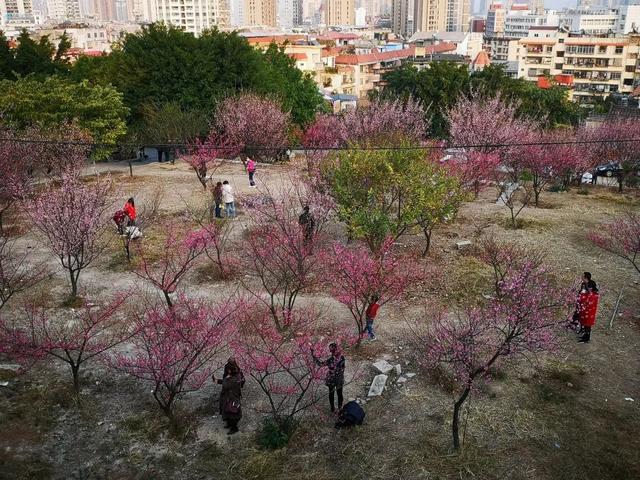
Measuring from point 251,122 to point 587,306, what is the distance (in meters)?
18.9

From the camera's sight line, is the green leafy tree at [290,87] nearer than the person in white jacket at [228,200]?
No

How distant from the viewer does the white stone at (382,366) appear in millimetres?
11047

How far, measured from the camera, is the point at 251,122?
27172 millimetres

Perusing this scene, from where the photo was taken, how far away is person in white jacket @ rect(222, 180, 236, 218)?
786 inches

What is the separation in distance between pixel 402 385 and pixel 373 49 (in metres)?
98.3

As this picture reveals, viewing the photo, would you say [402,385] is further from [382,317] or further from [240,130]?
[240,130]

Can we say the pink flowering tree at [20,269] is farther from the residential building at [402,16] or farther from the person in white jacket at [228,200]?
the residential building at [402,16]

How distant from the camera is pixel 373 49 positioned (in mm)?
101688

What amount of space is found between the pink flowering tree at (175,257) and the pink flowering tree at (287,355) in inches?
81.9

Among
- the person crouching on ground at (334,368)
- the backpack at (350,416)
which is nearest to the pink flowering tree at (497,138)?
the person crouching on ground at (334,368)

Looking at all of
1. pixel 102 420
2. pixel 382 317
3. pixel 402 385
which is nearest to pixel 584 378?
pixel 402 385

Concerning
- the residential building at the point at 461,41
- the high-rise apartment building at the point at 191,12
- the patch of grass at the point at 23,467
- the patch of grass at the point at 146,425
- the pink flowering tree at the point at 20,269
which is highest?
the high-rise apartment building at the point at 191,12

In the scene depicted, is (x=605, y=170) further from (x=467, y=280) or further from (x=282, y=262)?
(x=282, y=262)

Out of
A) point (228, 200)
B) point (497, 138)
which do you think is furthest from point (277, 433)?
point (497, 138)
